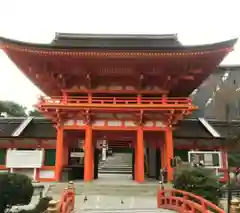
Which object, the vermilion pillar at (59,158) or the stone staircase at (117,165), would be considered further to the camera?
the stone staircase at (117,165)

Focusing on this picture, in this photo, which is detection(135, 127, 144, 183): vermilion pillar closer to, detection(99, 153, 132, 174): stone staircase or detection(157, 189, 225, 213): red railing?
detection(157, 189, 225, 213): red railing

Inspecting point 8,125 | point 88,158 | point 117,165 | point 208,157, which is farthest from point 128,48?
point 117,165

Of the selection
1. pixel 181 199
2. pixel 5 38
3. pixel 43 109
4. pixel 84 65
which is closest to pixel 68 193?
pixel 181 199

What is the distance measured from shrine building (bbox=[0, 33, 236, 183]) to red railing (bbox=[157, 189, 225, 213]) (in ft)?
14.3

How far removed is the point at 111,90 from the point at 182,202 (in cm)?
939

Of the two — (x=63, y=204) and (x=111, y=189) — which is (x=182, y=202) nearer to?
(x=63, y=204)

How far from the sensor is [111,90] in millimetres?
20078

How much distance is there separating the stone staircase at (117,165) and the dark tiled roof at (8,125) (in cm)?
1114

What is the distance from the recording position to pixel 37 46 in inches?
699

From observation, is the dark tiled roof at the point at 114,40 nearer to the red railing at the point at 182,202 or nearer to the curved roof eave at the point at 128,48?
the curved roof eave at the point at 128,48

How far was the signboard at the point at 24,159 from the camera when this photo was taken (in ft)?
63.7

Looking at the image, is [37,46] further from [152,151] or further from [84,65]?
[152,151]

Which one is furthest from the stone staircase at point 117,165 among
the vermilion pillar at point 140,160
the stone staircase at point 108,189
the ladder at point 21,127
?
the stone staircase at point 108,189

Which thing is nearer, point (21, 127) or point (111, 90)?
point (111, 90)
